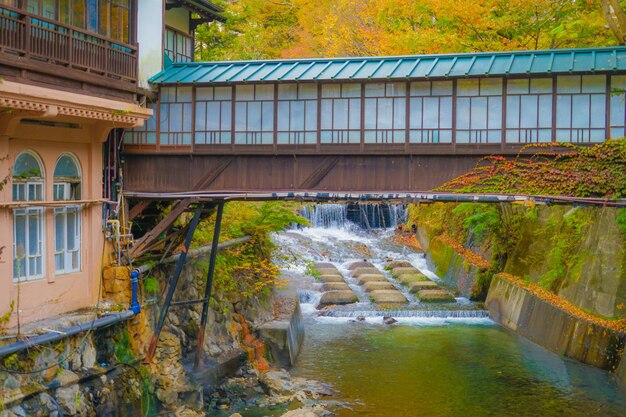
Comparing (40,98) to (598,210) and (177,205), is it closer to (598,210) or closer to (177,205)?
(177,205)

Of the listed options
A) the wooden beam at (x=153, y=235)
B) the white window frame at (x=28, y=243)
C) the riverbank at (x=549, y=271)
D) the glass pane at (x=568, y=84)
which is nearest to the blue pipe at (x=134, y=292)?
the wooden beam at (x=153, y=235)

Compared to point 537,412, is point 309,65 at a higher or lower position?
higher

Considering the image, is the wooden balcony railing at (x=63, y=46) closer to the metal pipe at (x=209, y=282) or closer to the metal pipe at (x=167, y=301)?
the metal pipe at (x=167, y=301)

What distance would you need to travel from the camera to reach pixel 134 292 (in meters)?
18.5

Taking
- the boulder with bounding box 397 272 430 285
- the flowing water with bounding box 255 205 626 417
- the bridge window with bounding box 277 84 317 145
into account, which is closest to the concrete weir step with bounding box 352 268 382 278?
the boulder with bounding box 397 272 430 285

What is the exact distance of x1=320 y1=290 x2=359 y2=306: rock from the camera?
104 ft

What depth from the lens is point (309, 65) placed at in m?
20.9

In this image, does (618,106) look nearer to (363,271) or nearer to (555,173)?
(555,173)

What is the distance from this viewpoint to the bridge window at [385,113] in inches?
778

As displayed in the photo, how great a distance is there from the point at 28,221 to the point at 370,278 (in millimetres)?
21454

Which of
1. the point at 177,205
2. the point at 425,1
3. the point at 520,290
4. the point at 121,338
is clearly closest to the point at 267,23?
the point at 425,1

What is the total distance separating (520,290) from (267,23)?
86.1 ft

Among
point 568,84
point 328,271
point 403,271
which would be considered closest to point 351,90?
point 568,84

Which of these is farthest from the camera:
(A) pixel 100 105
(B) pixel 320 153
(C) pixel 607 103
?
(B) pixel 320 153
